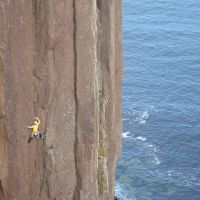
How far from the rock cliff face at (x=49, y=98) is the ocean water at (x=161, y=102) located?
1764 inches

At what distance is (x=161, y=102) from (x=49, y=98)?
211 feet

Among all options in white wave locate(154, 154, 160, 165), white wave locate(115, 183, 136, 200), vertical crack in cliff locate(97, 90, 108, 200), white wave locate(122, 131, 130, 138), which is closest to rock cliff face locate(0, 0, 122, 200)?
vertical crack in cliff locate(97, 90, 108, 200)

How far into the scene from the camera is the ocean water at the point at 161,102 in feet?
245

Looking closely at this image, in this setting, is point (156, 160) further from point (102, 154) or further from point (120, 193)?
point (102, 154)

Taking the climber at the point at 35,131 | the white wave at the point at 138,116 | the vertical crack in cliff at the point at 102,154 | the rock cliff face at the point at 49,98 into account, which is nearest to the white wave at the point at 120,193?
the white wave at the point at 138,116

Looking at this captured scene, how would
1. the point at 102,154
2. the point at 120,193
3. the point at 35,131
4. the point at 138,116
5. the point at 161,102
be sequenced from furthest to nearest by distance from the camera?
the point at 161,102 < the point at 138,116 < the point at 120,193 < the point at 102,154 < the point at 35,131

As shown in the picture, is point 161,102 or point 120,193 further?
point 161,102

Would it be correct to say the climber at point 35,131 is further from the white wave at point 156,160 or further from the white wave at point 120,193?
the white wave at point 156,160

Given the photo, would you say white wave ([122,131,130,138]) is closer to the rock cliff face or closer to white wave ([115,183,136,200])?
white wave ([115,183,136,200])

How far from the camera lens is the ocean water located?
7456 cm

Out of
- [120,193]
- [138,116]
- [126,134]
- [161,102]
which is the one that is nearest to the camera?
[120,193]

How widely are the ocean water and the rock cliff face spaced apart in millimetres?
44817

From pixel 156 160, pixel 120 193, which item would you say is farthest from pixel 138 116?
pixel 120 193

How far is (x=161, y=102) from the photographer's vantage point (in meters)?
89.8
